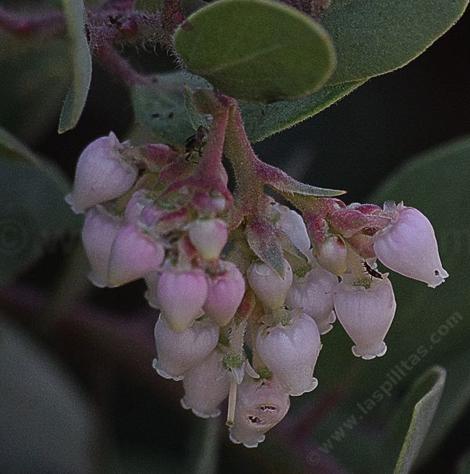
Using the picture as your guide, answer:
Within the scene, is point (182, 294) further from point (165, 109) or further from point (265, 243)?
point (165, 109)

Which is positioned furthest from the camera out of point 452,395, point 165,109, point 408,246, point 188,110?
point 452,395

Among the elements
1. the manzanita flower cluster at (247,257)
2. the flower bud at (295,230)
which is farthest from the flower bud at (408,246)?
the flower bud at (295,230)

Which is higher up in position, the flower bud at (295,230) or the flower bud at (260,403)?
the flower bud at (295,230)

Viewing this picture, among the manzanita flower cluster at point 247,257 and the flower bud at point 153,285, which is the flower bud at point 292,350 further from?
the flower bud at point 153,285

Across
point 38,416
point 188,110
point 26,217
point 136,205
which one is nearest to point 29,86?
point 26,217

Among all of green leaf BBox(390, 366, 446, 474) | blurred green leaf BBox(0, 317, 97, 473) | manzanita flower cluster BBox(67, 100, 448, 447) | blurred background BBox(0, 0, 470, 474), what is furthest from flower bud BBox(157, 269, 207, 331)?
blurred green leaf BBox(0, 317, 97, 473)
